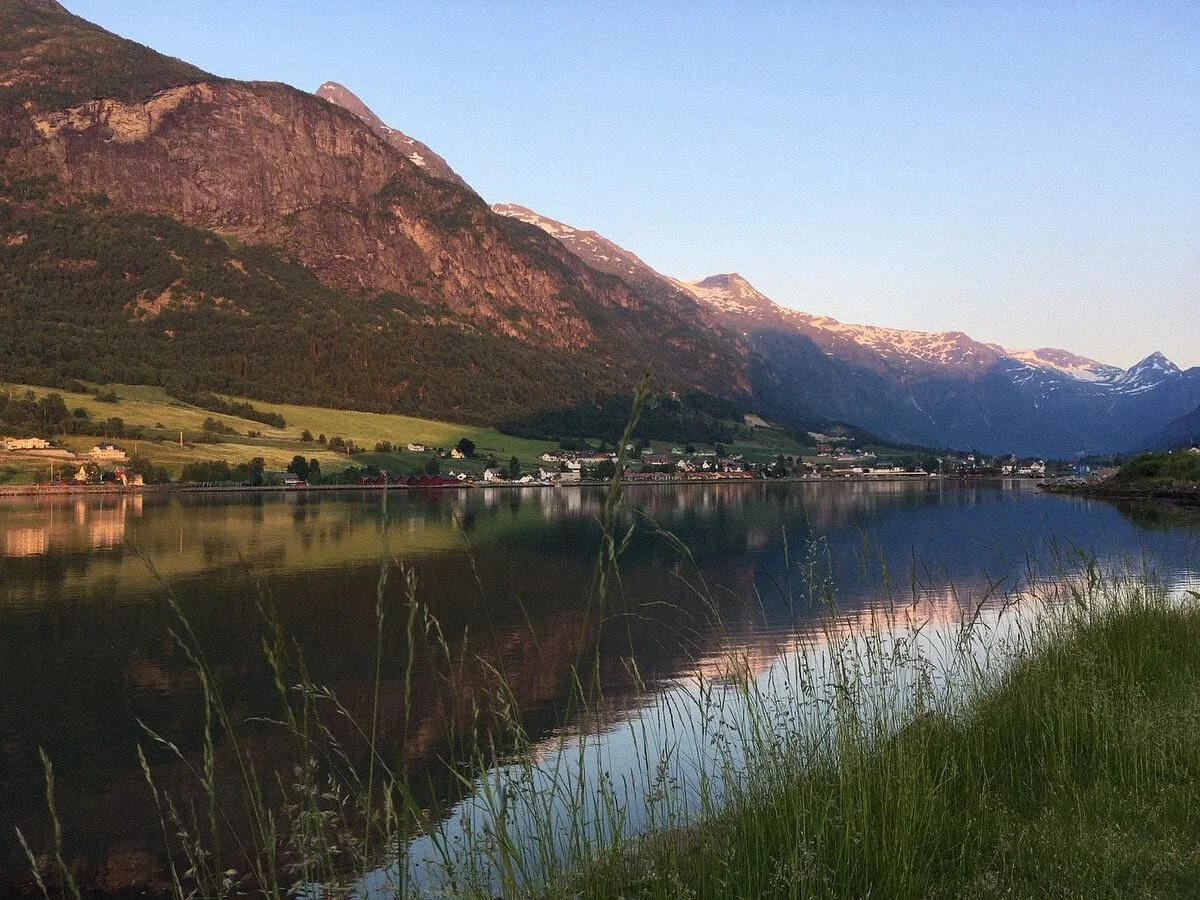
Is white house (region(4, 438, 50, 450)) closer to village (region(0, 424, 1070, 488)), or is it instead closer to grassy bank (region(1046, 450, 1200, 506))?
village (region(0, 424, 1070, 488))

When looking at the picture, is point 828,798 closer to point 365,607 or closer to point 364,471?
point 365,607

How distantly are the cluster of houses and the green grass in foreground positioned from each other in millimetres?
128596

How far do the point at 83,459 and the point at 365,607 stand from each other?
107 m

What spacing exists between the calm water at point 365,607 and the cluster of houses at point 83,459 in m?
49.5

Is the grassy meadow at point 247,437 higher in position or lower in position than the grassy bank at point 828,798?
higher

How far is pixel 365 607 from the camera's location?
32875mm

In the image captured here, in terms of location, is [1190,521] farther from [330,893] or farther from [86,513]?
[86,513]

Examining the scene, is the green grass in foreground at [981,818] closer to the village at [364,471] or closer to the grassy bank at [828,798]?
the grassy bank at [828,798]

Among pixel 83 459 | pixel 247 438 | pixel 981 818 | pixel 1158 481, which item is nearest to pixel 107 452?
pixel 83 459

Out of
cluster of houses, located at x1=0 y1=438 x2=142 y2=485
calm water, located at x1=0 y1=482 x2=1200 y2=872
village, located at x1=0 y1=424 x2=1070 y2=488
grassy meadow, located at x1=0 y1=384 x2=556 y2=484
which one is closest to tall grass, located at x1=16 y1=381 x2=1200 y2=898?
calm water, located at x1=0 y1=482 x2=1200 y2=872

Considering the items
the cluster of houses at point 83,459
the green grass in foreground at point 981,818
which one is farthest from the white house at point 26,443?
the green grass in foreground at point 981,818

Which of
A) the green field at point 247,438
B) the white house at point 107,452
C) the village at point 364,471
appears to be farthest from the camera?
the green field at point 247,438

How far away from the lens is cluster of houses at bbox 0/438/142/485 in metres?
121

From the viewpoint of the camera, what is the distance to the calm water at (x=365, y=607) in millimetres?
14570
